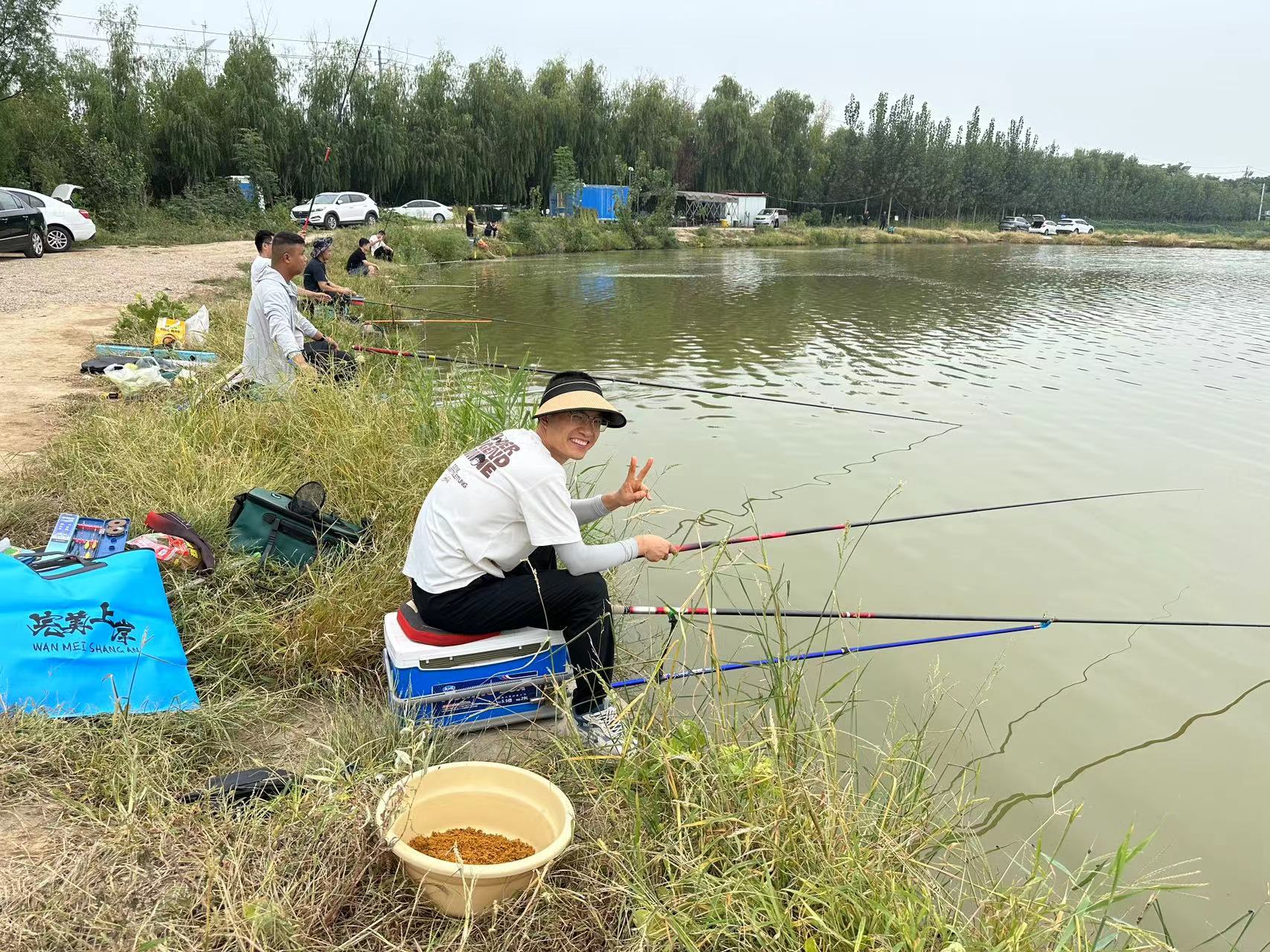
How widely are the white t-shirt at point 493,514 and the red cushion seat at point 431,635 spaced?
0.14 m

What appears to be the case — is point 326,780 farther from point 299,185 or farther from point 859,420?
point 299,185

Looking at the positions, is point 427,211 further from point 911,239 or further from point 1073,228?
point 1073,228

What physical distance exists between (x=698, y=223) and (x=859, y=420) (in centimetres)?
4053

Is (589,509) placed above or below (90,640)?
above

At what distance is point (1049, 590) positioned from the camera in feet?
15.5

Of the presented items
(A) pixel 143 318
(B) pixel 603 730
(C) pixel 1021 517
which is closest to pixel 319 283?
(A) pixel 143 318

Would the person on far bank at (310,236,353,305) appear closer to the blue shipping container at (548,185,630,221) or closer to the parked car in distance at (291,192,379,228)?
the parked car in distance at (291,192,379,228)

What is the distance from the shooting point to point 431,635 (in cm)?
273

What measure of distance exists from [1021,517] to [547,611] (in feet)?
13.8

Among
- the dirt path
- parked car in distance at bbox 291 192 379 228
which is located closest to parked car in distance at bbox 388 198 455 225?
parked car in distance at bbox 291 192 379 228

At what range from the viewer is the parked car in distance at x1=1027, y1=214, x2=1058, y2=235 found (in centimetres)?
5762

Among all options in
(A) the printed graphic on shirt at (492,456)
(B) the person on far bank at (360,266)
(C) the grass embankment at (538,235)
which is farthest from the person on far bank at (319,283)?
(C) the grass embankment at (538,235)

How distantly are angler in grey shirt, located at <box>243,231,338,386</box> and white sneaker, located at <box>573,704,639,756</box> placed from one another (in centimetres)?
354

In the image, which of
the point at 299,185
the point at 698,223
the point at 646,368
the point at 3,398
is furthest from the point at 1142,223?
the point at 3,398
